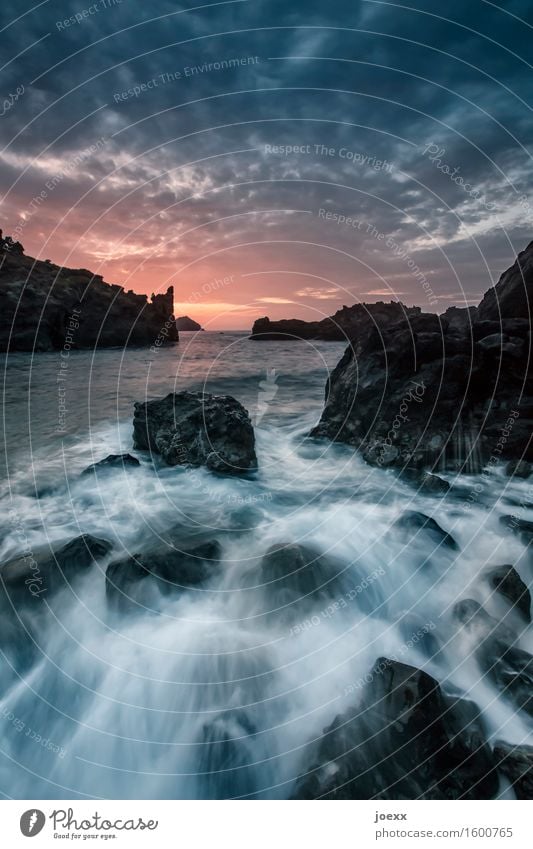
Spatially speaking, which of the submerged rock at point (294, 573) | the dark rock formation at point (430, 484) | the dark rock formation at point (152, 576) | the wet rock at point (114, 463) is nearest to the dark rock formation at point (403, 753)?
the submerged rock at point (294, 573)

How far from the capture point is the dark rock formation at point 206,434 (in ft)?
39.1

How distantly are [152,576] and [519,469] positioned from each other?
32.6 feet

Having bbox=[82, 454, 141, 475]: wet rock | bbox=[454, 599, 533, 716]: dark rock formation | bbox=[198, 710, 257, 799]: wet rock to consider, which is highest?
bbox=[82, 454, 141, 475]: wet rock

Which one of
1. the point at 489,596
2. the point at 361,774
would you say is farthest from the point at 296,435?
the point at 361,774

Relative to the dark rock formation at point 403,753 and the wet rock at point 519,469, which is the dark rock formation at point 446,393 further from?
the dark rock formation at point 403,753

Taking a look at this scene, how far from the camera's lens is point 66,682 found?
5922mm

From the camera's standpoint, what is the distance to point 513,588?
6.75 metres

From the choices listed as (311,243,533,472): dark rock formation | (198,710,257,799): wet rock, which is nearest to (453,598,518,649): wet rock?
(198,710,257,799): wet rock

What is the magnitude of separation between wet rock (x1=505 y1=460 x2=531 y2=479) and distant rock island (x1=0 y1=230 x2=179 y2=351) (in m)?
38.8

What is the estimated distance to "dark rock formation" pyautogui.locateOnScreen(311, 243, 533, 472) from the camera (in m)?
11.2

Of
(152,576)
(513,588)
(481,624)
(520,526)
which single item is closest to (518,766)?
(481,624)

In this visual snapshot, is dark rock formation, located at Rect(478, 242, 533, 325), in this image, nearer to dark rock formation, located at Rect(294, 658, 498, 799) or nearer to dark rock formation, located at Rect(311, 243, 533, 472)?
dark rock formation, located at Rect(311, 243, 533, 472)

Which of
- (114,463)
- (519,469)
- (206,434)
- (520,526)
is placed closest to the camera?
(520,526)

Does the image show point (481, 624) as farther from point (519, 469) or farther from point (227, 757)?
point (519, 469)
